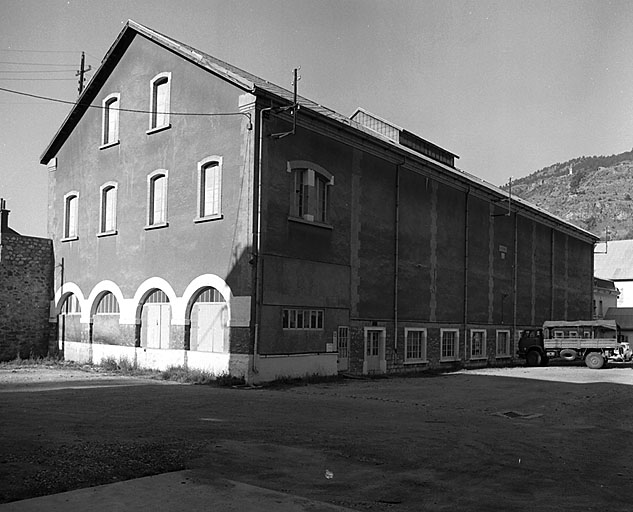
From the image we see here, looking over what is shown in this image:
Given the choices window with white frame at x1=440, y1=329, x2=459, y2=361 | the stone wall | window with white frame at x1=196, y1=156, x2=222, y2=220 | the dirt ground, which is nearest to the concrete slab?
the dirt ground

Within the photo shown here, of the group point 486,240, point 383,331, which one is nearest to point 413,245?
point 383,331

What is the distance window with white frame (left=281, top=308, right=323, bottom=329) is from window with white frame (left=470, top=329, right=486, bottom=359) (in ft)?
41.6

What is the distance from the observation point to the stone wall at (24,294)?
26625mm

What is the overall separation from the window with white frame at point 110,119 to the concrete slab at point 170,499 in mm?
20911

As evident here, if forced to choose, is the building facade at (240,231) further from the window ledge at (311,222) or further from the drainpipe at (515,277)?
the drainpipe at (515,277)

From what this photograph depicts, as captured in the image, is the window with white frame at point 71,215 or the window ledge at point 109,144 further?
the window with white frame at point 71,215

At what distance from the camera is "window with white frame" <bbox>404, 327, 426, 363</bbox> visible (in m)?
27.6

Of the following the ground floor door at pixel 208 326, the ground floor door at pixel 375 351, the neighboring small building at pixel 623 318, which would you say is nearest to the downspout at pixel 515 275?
the ground floor door at pixel 375 351

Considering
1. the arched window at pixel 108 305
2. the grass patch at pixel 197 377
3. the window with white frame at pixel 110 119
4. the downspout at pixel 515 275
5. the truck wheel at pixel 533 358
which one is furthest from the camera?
the downspout at pixel 515 275

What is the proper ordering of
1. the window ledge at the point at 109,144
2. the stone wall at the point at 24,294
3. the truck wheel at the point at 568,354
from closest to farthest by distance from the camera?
the window ledge at the point at 109,144
the stone wall at the point at 24,294
the truck wheel at the point at 568,354

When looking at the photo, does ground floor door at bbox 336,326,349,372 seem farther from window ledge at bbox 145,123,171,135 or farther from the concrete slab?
the concrete slab

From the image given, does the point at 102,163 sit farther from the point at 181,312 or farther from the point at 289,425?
the point at 289,425

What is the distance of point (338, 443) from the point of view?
1088 centimetres

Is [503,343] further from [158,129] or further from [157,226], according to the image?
[158,129]
